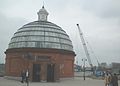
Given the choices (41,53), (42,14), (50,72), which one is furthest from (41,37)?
(42,14)

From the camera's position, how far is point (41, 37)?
45.8 meters

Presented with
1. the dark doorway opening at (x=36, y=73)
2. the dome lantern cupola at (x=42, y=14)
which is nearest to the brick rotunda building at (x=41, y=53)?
the dark doorway opening at (x=36, y=73)

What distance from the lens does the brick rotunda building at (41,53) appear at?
134 ft

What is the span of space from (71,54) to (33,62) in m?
10.5

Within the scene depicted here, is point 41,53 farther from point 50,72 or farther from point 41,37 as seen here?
point 41,37

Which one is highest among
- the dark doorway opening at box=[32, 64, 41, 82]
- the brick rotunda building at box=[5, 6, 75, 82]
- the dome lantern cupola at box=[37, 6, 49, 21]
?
the dome lantern cupola at box=[37, 6, 49, 21]

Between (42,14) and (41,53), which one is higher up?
(42,14)

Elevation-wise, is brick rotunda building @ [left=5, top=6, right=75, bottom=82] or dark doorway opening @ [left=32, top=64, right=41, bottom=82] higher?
brick rotunda building @ [left=5, top=6, right=75, bottom=82]

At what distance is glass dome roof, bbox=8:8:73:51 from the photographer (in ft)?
148

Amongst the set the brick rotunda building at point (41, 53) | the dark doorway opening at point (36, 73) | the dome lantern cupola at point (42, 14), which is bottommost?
the dark doorway opening at point (36, 73)

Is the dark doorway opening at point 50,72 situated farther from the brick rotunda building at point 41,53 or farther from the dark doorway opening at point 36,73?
the dark doorway opening at point 36,73

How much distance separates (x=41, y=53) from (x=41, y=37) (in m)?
4.12

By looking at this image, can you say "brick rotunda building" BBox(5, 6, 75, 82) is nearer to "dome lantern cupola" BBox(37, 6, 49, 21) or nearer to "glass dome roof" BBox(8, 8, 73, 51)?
"glass dome roof" BBox(8, 8, 73, 51)

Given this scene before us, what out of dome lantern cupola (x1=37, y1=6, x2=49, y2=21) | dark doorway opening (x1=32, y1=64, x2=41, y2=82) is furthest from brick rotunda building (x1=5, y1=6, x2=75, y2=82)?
dome lantern cupola (x1=37, y1=6, x2=49, y2=21)
